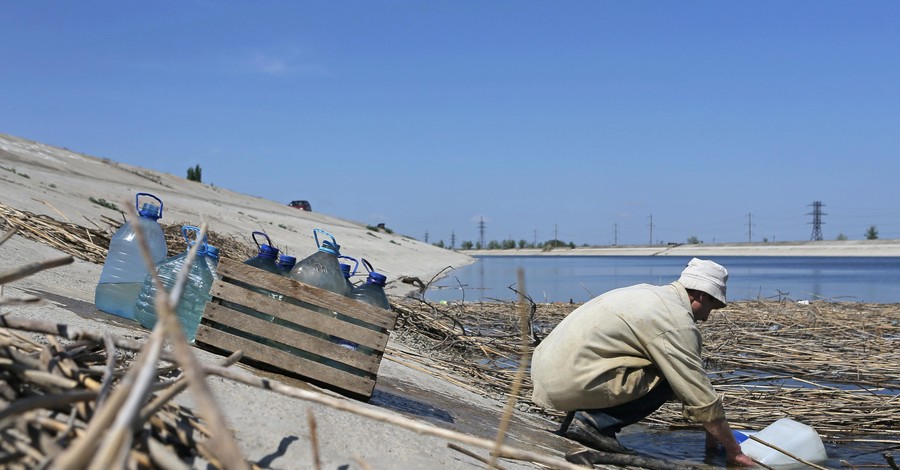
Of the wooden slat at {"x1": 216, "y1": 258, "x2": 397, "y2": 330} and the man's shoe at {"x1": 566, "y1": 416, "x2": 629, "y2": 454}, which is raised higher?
the wooden slat at {"x1": 216, "y1": 258, "x2": 397, "y2": 330}

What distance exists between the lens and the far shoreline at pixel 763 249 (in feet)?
297

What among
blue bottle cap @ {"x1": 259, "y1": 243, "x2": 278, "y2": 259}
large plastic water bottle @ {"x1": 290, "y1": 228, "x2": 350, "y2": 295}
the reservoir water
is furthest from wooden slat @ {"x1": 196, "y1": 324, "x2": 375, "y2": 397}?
the reservoir water

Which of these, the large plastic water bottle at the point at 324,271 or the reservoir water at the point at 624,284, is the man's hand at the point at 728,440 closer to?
the reservoir water at the point at 624,284

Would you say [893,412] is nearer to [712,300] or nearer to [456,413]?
[712,300]

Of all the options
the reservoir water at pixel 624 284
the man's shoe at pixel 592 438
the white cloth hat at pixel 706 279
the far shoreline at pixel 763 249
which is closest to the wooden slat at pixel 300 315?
the reservoir water at pixel 624 284

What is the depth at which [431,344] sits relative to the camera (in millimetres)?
8227

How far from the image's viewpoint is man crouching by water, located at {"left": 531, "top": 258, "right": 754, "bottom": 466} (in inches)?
168

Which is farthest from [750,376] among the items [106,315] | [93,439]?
[93,439]

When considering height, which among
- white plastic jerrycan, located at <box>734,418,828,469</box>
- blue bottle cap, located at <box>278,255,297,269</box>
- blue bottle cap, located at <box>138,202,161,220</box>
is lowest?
white plastic jerrycan, located at <box>734,418,828,469</box>

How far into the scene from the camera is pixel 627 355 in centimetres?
456

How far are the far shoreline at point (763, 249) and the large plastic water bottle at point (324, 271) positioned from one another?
77869mm

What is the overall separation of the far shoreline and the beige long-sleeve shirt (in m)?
77.6

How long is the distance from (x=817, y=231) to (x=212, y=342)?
377ft

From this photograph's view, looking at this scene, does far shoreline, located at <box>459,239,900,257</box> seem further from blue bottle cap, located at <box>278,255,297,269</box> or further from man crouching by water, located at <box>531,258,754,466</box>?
blue bottle cap, located at <box>278,255,297,269</box>
